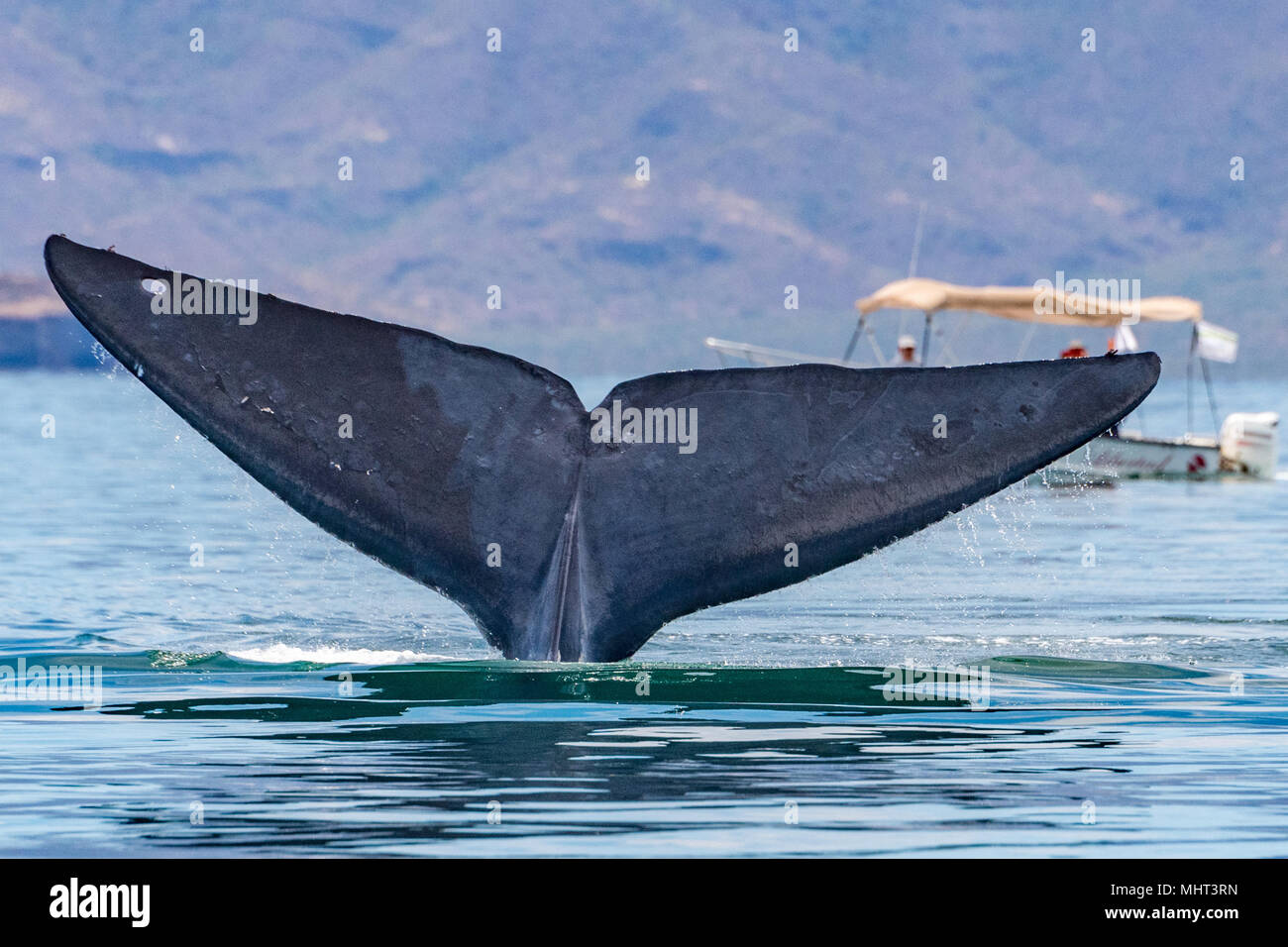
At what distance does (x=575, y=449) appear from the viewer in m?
8.96

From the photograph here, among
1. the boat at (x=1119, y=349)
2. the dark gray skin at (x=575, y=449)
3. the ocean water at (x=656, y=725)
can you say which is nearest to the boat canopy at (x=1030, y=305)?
the boat at (x=1119, y=349)

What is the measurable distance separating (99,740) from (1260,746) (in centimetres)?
533

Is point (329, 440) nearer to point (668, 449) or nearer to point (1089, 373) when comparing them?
point (668, 449)

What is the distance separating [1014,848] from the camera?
6.91 meters

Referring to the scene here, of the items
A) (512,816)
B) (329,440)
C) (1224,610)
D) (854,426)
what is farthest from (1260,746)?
(1224,610)

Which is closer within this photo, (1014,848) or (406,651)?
(1014,848)

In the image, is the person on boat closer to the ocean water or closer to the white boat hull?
the white boat hull

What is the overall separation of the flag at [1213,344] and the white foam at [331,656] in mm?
37111

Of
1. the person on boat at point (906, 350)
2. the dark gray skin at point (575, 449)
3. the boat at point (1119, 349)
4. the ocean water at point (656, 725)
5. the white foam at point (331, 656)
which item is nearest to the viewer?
the ocean water at point (656, 725)

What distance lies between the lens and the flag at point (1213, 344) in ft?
153

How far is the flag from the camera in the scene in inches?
1834

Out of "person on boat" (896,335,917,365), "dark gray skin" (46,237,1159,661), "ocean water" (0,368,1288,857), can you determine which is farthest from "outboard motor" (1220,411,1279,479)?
"dark gray skin" (46,237,1159,661)

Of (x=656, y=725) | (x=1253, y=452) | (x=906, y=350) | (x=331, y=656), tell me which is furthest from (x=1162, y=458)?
(x=656, y=725)

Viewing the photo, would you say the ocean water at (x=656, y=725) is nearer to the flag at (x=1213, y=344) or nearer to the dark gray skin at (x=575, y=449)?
the dark gray skin at (x=575, y=449)
